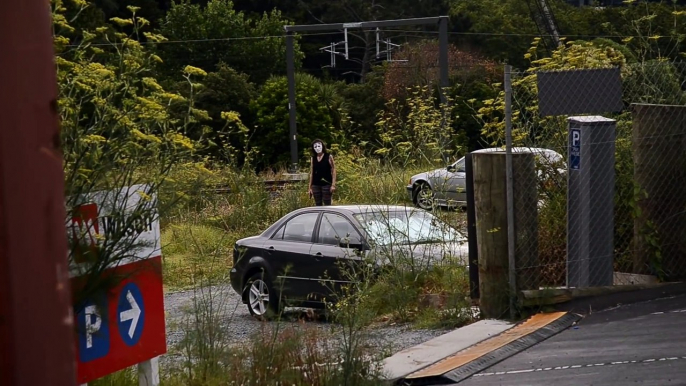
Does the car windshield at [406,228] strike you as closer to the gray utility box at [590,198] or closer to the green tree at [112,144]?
the gray utility box at [590,198]

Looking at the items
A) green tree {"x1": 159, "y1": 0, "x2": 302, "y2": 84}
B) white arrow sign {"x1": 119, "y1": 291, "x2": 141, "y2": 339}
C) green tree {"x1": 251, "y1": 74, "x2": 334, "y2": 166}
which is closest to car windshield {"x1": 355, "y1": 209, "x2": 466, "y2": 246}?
white arrow sign {"x1": 119, "y1": 291, "x2": 141, "y2": 339}

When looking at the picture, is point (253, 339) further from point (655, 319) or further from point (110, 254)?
point (655, 319)

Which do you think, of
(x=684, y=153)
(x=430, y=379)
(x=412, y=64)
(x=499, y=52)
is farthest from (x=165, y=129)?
(x=499, y=52)

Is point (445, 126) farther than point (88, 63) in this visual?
Yes

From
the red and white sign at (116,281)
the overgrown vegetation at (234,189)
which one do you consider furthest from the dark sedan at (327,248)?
the red and white sign at (116,281)

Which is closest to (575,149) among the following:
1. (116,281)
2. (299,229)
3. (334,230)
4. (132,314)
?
(334,230)

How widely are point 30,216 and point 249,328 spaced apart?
29.4 feet

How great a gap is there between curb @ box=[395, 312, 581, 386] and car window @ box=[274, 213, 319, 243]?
144 inches

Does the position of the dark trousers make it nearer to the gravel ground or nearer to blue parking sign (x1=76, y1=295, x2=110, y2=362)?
the gravel ground

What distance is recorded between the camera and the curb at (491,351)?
7.59m

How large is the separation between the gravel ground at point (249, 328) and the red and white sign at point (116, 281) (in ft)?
4.44

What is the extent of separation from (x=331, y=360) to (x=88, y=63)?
2.52m

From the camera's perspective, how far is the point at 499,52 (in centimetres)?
5675

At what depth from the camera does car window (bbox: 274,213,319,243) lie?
1213 cm
